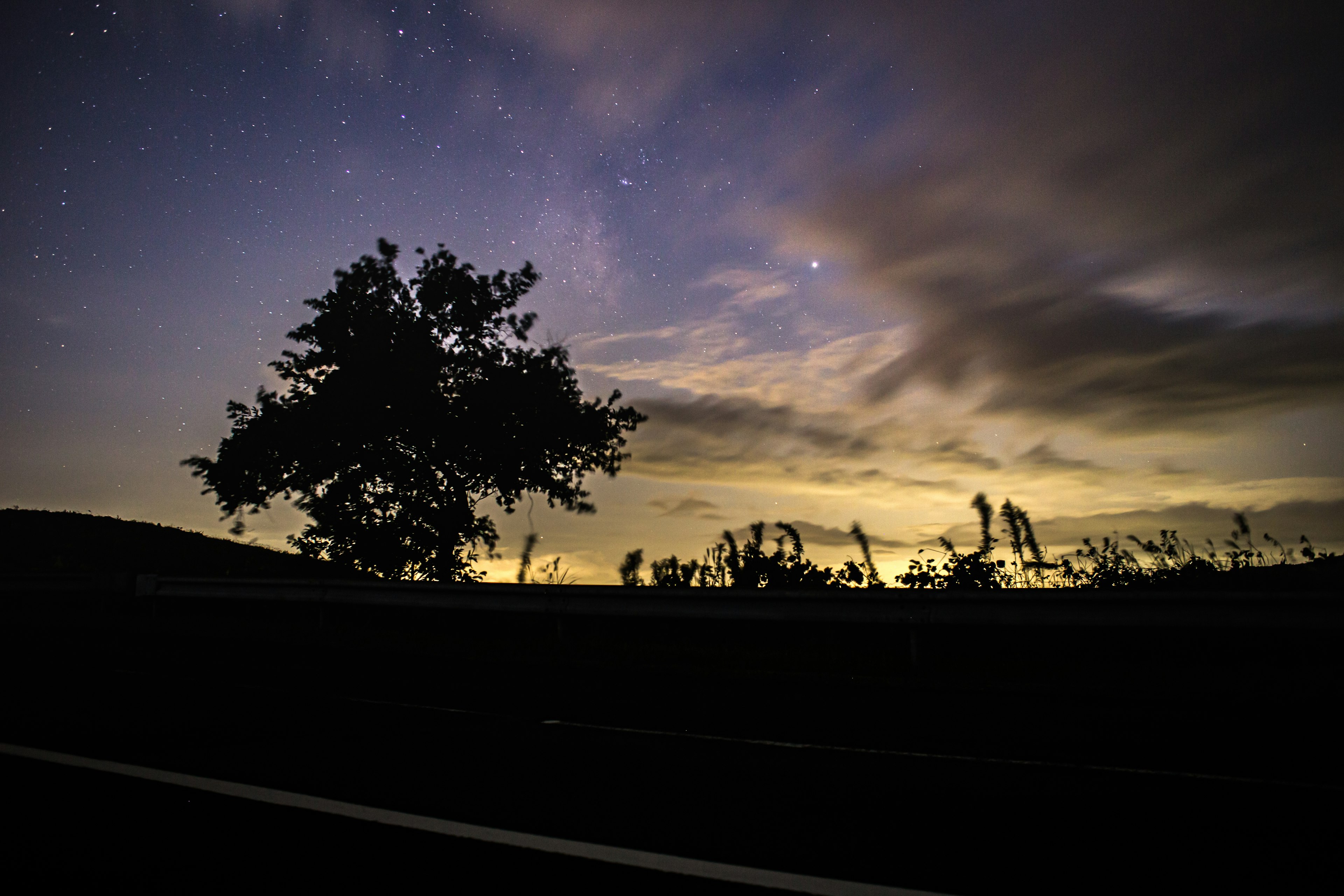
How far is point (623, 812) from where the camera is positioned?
12.8 ft

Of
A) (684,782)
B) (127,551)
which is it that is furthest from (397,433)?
(684,782)

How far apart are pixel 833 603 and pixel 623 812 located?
5458 mm

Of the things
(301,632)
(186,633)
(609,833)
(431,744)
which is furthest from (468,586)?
(609,833)

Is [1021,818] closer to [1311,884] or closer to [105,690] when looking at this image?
[1311,884]

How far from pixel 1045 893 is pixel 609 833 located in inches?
75.3

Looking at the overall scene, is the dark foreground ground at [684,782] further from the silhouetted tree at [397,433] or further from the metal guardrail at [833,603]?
the silhouetted tree at [397,433]

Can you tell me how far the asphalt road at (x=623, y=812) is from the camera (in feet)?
10.4

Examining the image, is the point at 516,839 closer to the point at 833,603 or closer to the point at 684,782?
the point at 684,782

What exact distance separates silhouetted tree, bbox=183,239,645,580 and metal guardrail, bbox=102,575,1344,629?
588 centimetres

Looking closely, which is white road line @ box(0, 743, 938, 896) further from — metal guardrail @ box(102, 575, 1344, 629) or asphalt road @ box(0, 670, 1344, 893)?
metal guardrail @ box(102, 575, 1344, 629)

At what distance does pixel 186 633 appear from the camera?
11.3 meters

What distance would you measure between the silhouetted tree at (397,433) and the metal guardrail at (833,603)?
19.3ft

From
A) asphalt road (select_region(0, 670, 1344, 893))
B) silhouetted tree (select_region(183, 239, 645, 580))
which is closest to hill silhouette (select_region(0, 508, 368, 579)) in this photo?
silhouetted tree (select_region(183, 239, 645, 580))

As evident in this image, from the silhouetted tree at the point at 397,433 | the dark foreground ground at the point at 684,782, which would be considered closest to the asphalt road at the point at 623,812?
the dark foreground ground at the point at 684,782
